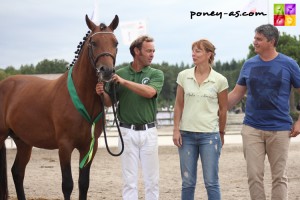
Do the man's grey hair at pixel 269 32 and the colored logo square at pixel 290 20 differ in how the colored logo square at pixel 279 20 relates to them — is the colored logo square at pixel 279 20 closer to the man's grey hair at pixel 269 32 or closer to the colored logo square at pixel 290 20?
the colored logo square at pixel 290 20

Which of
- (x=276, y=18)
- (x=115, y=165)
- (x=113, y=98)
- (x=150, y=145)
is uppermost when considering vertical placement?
(x=276, y=18)

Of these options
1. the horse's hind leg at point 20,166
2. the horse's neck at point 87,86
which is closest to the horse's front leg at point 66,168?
the horse's neck at point 87,86

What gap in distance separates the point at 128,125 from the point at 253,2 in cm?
1489

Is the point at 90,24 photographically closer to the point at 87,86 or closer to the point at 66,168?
the point at 87,86

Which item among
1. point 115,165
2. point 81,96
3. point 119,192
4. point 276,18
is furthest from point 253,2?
point 81,96

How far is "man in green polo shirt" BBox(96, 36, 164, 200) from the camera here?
17.2ft

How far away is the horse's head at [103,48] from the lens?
4950 millimetres

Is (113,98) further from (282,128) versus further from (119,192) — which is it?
(119,192)

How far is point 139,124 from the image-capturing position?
17.3ft

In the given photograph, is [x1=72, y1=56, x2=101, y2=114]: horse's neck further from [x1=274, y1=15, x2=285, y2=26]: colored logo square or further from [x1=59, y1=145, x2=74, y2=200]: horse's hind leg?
[x1=274, y1=15, x2=285, y2=26]: colored logo square

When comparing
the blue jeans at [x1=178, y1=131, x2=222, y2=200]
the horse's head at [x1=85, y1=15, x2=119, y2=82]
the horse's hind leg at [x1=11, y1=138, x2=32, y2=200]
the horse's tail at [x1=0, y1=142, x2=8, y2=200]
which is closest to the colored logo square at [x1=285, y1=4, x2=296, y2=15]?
the horse's hind leg at [x1=11, y1=138, x2=32, y2=200]

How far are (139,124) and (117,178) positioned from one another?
16.8ft

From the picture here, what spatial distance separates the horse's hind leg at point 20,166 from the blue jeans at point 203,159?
292 centimetres

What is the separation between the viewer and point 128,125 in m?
5.30
